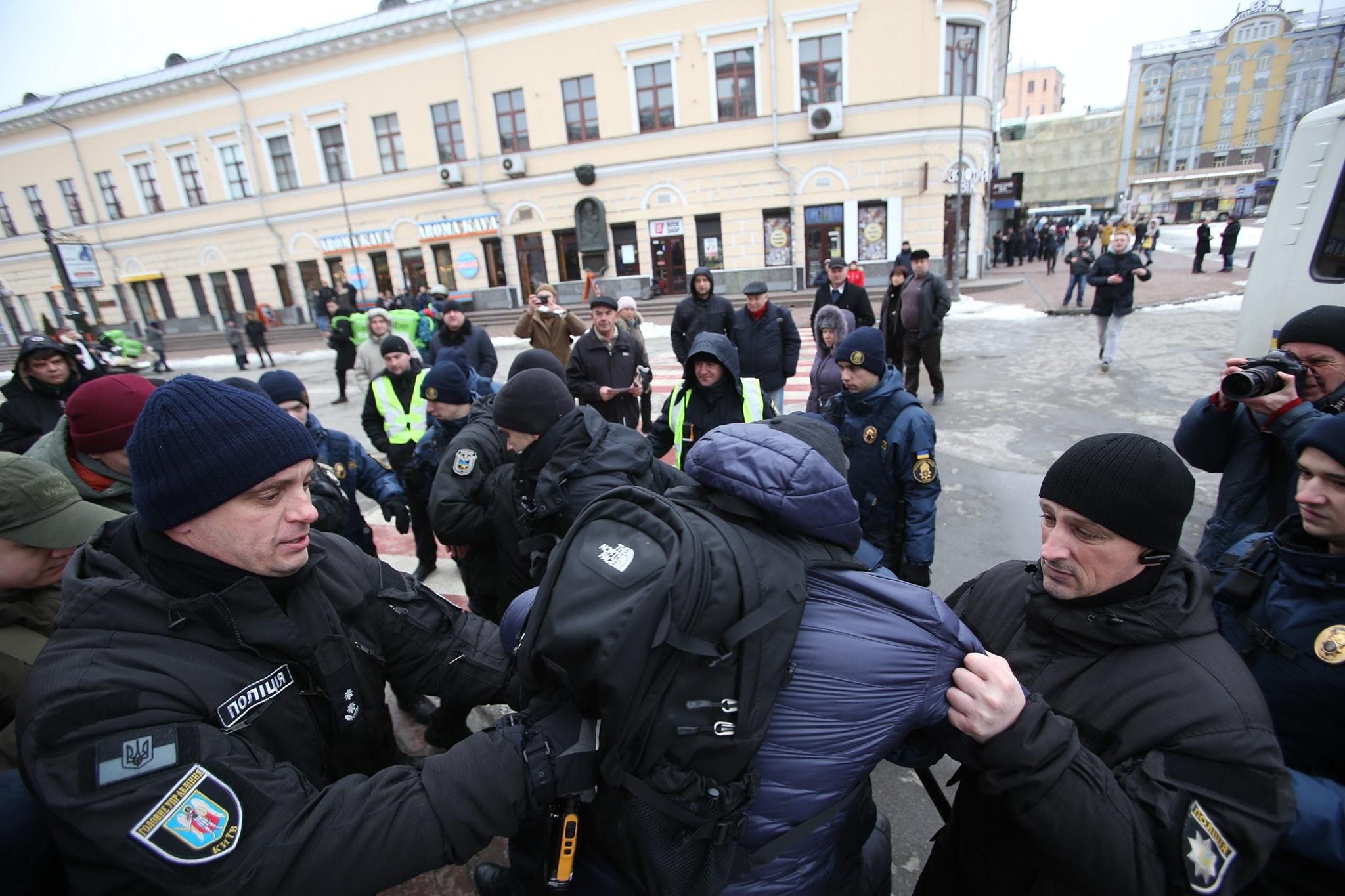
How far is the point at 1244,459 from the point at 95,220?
39.2 meters

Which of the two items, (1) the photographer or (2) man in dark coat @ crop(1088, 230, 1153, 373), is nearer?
(1) the photographer

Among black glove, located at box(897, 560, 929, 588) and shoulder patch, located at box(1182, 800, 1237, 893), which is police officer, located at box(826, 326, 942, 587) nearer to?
black glove, located at box(897, 560, 929, 588)

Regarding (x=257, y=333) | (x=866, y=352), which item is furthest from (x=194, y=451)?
(x=257, y=333)

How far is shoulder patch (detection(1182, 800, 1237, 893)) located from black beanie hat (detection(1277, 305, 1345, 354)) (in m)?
2.41

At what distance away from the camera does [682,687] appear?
1037 millimetres

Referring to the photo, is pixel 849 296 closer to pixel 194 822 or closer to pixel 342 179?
pixel 194 822

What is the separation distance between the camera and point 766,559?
1.08 m

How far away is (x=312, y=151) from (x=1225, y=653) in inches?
1183

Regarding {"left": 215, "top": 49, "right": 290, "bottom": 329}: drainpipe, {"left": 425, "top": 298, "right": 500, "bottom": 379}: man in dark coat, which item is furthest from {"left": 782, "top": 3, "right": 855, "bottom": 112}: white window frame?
{"left": 215, "top": 49, "right": 290, "bottom": 329}: drainpipe

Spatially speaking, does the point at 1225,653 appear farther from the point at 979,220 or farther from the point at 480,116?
the point at 480,116

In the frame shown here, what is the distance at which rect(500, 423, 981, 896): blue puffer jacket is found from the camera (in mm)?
1086

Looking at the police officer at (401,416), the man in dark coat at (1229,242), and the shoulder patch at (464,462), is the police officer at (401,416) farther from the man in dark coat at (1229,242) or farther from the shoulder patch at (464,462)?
the man in dark coat at (1229,242)

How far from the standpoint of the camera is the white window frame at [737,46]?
19266 mm

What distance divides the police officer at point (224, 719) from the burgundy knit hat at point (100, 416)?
51.1 inches
